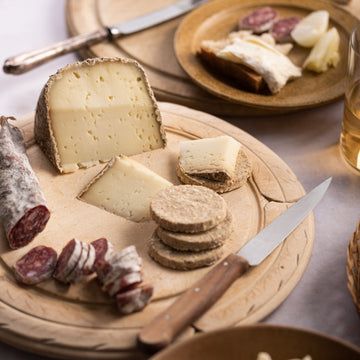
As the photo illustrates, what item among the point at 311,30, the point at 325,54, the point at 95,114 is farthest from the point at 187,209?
the point at 311,30

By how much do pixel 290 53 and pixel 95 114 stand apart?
1.15 m

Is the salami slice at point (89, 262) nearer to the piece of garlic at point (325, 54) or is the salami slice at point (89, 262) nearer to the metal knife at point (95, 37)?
the metal knife at point (95, 37)

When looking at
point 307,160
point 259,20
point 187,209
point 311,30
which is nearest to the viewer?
point 187,209

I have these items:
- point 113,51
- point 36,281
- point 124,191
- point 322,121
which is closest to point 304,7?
point 322,121

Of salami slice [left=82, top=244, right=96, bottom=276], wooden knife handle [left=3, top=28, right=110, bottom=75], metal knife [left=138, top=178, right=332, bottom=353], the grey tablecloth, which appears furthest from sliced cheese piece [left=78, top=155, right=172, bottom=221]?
wooden knife handle [left=3, top=28, right=110, bottom=75]

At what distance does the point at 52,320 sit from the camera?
166 centimetres

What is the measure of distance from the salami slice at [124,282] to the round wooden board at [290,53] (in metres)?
1.09

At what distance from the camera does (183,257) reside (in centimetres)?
179

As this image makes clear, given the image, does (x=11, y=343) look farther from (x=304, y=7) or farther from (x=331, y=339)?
(x=304, y=7)

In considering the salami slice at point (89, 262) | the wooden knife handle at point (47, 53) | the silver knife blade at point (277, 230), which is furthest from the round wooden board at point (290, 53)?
the salami slice at point (89, 262)

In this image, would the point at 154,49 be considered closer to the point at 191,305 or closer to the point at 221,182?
the point at 221,182

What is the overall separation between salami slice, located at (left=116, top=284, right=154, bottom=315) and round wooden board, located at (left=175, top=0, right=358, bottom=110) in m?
1.10

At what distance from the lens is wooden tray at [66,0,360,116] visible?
259 centimetres

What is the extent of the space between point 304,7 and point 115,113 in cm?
145
